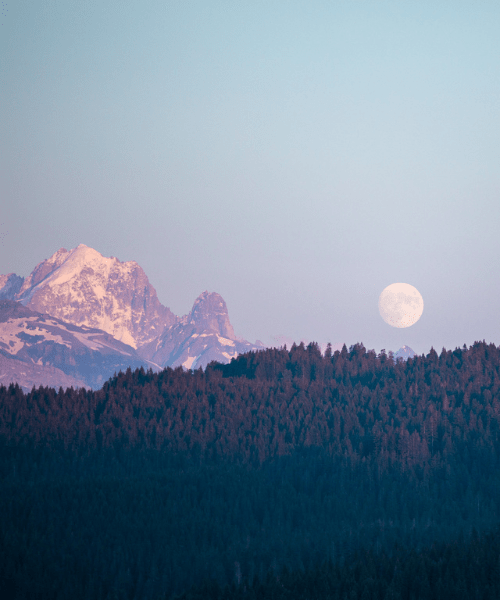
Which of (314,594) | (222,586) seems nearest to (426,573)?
(314,594)

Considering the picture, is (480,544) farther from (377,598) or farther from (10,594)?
(10,594)

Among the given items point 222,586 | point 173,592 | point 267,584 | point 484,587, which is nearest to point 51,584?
point 173,592

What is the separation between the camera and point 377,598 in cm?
16362

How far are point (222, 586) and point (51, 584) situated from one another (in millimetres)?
41724

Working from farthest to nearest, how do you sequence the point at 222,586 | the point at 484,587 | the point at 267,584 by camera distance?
the point at 222,586 → the point at 267,584 → the point at 484,587

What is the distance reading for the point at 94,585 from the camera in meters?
197

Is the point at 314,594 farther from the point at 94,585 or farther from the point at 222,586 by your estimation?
the point at 94,585

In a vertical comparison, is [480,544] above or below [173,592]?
above

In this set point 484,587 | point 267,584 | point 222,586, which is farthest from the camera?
point 222,586

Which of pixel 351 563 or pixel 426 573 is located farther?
pixel 351 563

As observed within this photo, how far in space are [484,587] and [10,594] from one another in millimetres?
111359

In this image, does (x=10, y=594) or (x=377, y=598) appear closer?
(x=377, y=598)

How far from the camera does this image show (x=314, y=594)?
169m

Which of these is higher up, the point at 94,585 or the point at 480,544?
the point at 480,544
